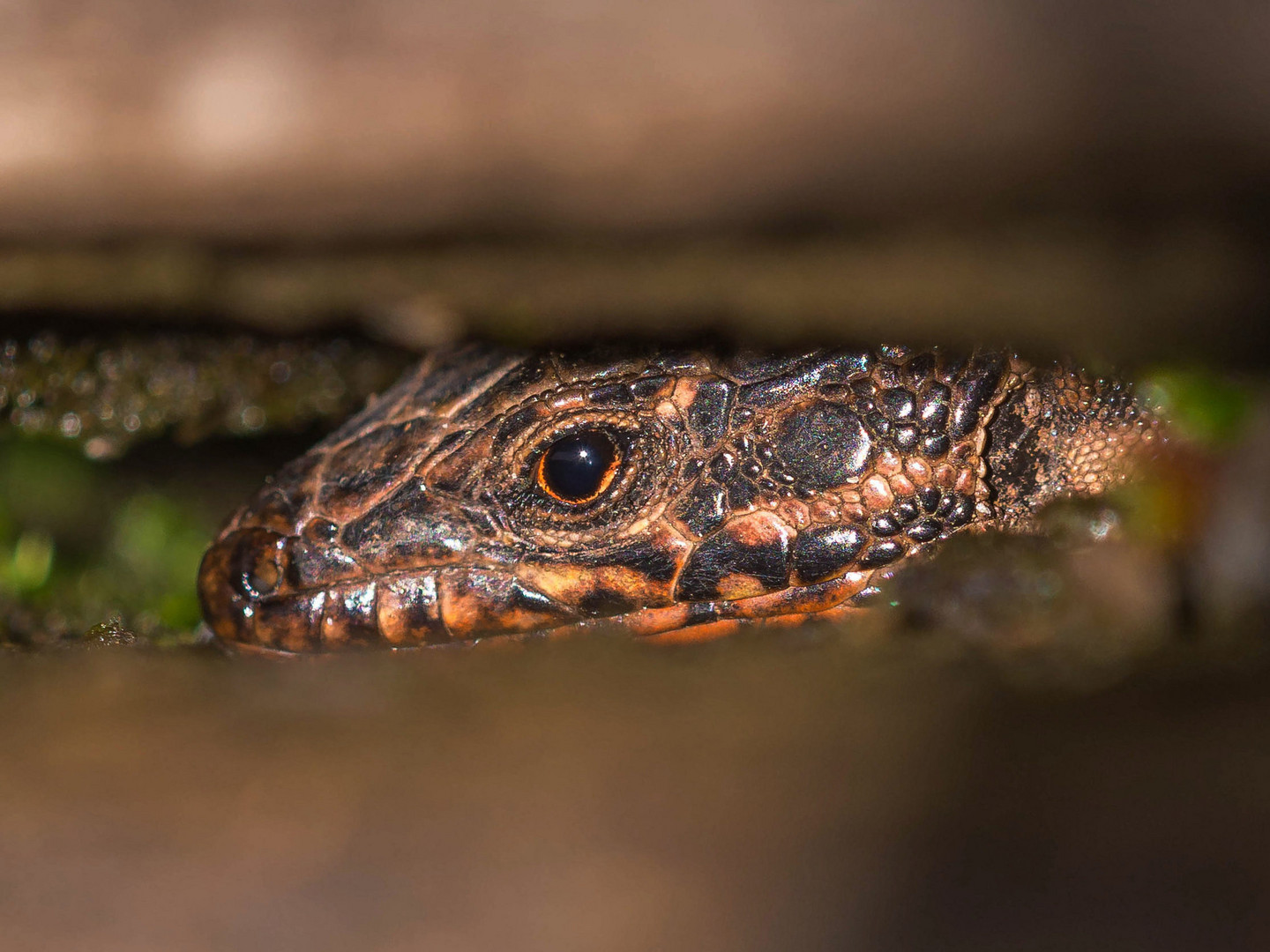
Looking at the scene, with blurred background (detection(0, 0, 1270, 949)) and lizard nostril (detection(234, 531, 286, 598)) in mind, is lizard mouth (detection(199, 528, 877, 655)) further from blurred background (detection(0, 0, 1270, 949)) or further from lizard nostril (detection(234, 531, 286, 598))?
blurred background (detection(0, 0, 1270, 949))

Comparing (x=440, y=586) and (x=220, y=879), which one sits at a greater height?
(x=220, y=879)

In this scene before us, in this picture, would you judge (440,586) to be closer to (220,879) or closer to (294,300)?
(294,300)

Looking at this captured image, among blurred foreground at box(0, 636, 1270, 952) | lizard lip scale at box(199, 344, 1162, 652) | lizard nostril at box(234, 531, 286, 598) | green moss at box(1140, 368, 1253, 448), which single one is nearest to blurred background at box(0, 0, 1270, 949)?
blurred foreground at box(0, 636, 1270, 952)

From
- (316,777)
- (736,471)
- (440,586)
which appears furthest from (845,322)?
(440,586)

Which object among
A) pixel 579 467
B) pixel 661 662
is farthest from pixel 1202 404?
pixel 661 662

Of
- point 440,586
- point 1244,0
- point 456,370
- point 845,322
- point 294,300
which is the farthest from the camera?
point 456,370

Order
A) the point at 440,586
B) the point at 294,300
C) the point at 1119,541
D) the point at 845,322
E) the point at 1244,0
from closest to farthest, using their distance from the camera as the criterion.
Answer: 1. the point at 1244,0
2. the point at 845,322
3. the point at 294,300
4. the point at 440,586
5. the point at 1119,541

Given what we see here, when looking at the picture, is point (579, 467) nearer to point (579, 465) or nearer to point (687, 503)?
point (579, 465)

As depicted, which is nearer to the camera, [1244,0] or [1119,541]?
[1244,0]

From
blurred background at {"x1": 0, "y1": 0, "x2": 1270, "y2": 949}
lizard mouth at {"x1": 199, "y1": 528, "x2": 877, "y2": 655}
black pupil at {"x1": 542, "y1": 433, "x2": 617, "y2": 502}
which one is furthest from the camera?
black pupil at {"x1": 542, "y1": 433, "x2": 617, "y2": 502}
